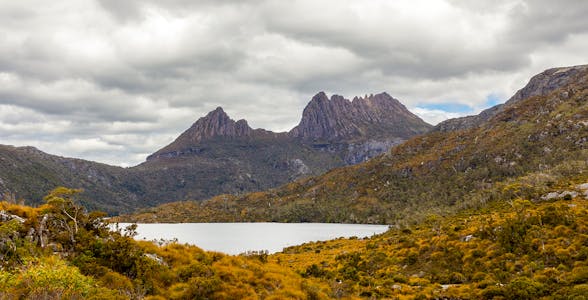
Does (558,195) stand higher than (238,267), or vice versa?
(558,195)

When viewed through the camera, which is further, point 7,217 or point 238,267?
point 238,267

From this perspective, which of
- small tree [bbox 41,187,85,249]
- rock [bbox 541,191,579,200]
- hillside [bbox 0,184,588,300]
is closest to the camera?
hillside [bbox 0,184,588,300]

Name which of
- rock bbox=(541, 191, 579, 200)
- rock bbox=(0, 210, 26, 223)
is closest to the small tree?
rock bbox=(0, 210, 26, 223)

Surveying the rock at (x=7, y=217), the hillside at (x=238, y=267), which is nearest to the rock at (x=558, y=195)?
the hillside at (x=238, y=267)

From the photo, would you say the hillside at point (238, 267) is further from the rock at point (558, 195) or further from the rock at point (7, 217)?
the rock at point (558, 195)

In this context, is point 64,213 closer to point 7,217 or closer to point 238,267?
point 7,217

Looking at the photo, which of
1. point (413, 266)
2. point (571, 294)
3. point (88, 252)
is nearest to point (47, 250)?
point (88, 252)

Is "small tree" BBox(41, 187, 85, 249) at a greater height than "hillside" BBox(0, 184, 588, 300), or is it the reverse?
"small tree" BBox(41, 187, 85, 249)

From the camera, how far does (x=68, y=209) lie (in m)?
23.2

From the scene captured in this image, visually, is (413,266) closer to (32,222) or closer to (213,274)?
(213,274)

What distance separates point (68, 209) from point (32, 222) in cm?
279

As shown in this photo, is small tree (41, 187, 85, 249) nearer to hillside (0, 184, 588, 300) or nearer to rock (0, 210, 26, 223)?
hillside (0, 184, 588, 300)

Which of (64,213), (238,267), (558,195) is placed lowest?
(238,267)

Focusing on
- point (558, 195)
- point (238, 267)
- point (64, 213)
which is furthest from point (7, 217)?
point (558, 195)
